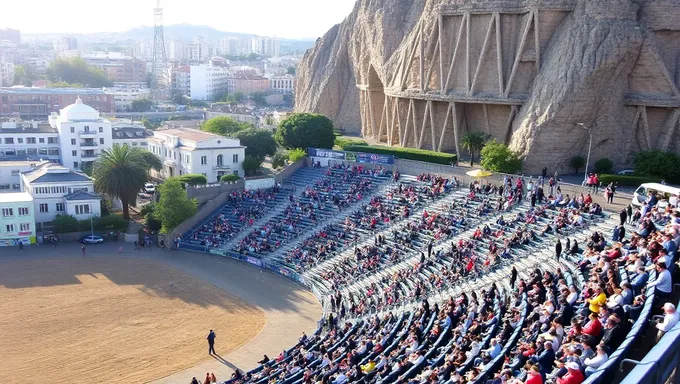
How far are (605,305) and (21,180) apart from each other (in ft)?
221

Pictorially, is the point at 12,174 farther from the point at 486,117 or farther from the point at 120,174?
the point at 486,117

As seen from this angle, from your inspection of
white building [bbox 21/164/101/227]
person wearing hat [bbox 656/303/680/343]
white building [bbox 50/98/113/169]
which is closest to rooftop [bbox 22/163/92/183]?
white building [bbox 21/164/101/227]

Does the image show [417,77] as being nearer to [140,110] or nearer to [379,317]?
[379,317]

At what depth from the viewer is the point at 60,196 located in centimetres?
6359

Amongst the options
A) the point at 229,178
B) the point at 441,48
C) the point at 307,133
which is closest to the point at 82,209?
the point at 229,178

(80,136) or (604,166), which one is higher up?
(604,166)

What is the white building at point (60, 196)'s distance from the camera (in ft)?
205

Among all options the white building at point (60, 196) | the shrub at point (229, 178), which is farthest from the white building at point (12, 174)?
the shrub at point (229, 178)

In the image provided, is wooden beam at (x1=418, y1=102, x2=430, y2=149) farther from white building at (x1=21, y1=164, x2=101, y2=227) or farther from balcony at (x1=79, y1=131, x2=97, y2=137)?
balcony at (x1=79, y1=131, x2=97, y2=137)

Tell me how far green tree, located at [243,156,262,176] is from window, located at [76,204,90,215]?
1759cm

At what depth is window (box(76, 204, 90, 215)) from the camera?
63.1 meters

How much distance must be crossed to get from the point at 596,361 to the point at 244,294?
3426 cm

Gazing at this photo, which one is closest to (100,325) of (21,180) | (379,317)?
(379,317)

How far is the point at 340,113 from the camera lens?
97188 mm
